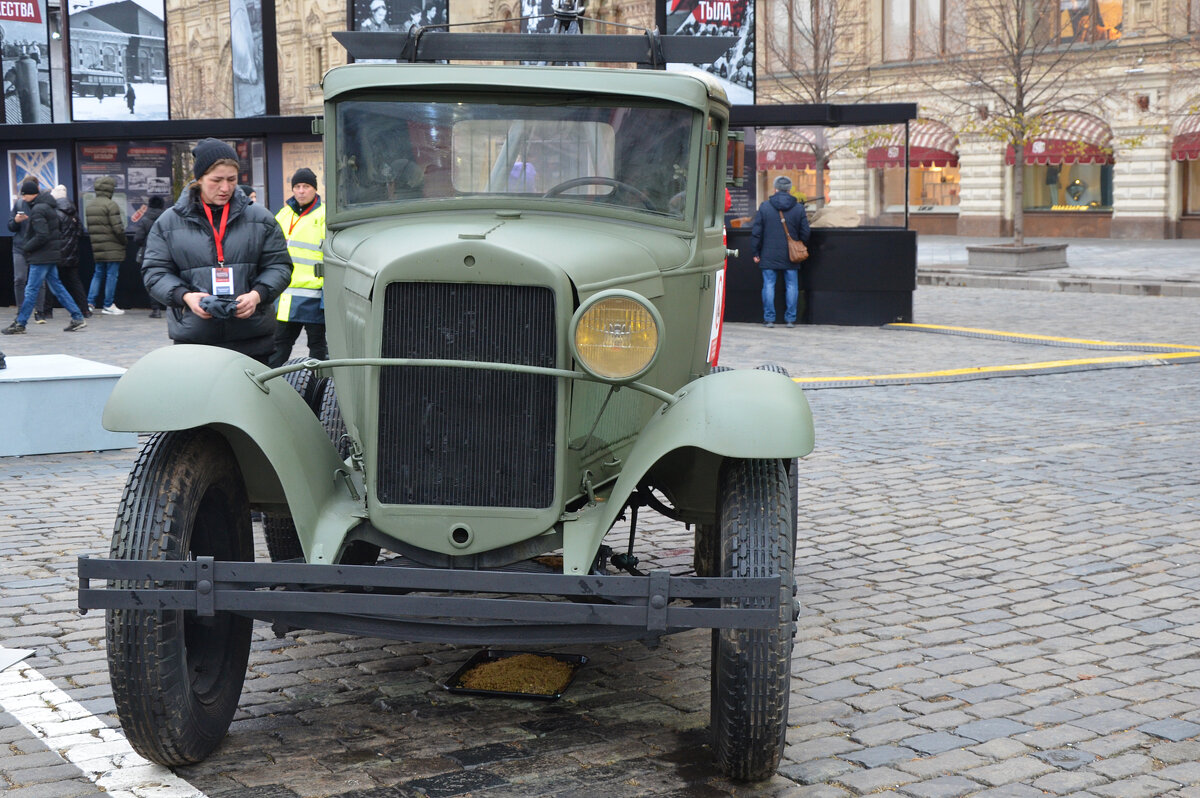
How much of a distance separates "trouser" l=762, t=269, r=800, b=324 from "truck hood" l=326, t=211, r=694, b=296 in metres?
12.6

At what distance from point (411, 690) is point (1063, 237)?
37144mm

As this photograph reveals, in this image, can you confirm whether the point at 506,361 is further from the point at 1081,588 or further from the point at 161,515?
the point at 1081,588

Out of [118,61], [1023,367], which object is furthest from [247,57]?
[1023,367]

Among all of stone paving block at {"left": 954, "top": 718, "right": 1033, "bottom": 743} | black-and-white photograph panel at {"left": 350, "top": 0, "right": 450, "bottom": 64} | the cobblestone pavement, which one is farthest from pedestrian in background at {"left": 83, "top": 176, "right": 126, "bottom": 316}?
stone paving block at {"left": 954, "top": 718, "right": 1033, "bottom": 743}

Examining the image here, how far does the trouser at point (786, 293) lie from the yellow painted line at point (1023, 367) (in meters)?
4.26

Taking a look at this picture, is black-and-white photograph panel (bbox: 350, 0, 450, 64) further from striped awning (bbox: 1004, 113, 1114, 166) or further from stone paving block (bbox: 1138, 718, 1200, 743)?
striped awning (bbox: 1004, 113, 1114, 166)

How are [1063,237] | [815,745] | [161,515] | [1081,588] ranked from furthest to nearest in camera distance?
[1063,237] < [1081,588] < [815,745] < [161,515]

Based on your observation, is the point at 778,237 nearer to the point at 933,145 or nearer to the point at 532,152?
the point at 532,152

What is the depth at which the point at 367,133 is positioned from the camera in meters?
5.28

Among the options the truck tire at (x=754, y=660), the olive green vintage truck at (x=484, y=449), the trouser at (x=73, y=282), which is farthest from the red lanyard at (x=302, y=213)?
the trouser at (x=73, y=282)

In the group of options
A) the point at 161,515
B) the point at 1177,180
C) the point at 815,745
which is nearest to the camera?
the point at 161,515

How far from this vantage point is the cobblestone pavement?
427cm

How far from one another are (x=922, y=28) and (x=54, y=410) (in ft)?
119

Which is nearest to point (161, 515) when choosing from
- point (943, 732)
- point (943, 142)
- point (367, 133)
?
point (367, 133)
